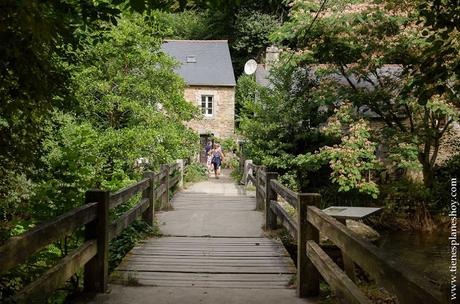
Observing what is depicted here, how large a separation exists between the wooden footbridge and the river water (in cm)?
474

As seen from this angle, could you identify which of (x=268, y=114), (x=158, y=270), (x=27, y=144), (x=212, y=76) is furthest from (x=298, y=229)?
(x=212, y=76)

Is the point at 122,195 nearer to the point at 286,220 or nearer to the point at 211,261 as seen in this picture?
the point at 211,261

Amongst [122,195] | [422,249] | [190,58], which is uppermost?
[190,58]

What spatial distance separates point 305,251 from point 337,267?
38.9 inches

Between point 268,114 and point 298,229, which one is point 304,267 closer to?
point 298,229

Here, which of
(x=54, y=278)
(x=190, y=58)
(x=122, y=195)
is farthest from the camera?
(x=190, y=58)

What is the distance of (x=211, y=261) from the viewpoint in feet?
20.1

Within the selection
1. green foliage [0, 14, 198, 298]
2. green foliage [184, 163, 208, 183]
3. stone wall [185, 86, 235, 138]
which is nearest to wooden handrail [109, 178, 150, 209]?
green foliage [0, 14, 198, 298]

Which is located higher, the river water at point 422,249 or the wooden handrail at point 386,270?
the wooden handrail at point 386,270

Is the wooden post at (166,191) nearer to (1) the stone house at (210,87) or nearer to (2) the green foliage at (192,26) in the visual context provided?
(1) the stone house at (210,87)

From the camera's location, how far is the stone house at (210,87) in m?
33.0

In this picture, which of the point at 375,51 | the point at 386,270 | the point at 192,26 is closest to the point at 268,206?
the point at 386,270

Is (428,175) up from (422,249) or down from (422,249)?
up

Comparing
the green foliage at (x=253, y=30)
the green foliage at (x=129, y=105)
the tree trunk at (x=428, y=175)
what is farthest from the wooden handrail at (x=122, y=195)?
the green foliage at (x=253, y=30)
